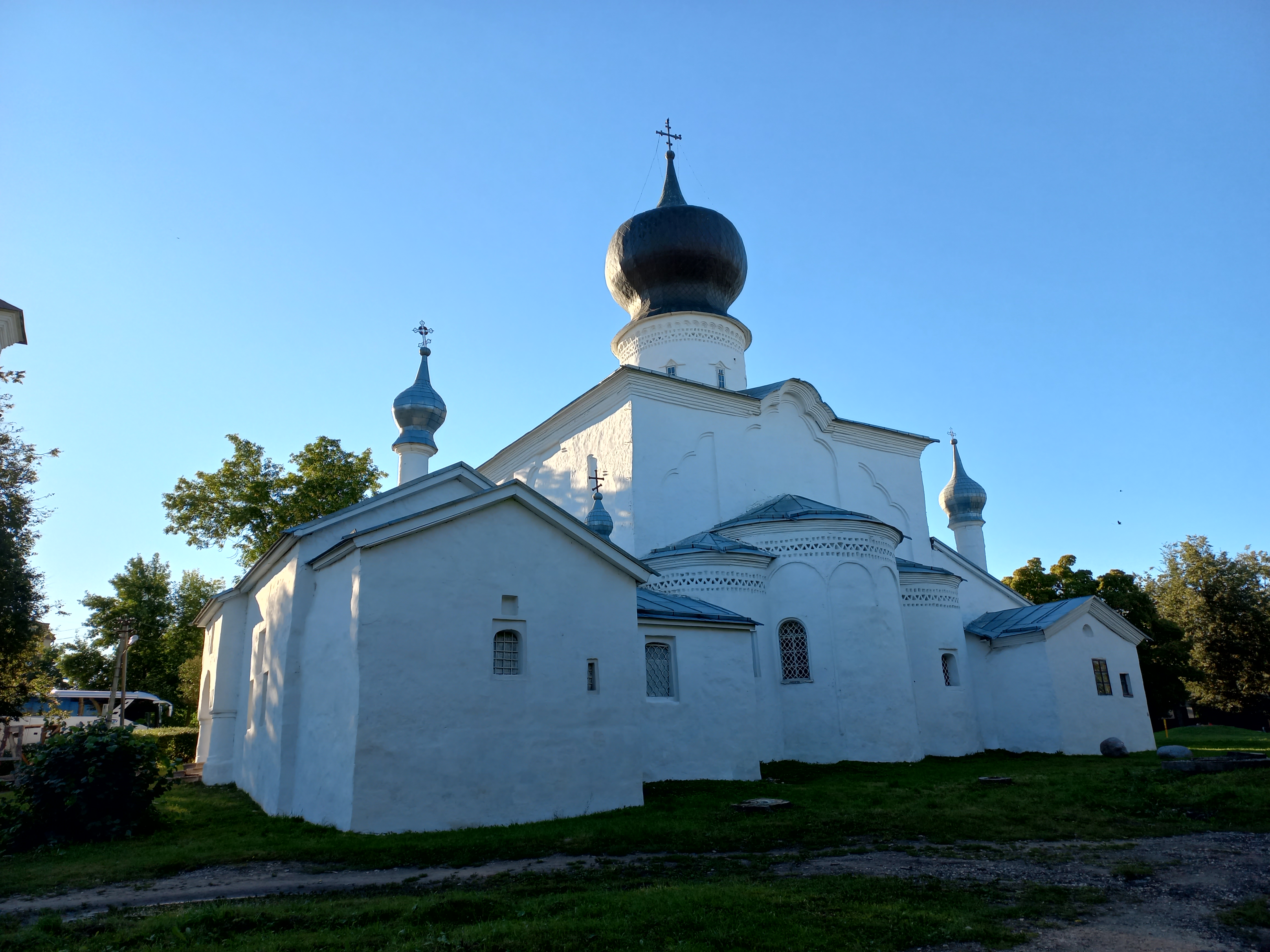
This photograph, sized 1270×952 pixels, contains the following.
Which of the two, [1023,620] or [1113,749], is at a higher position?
[1023,620]

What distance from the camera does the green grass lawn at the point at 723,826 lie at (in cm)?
822

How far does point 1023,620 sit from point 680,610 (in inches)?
431

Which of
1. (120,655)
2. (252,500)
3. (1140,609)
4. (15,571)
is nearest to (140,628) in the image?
(120,655)

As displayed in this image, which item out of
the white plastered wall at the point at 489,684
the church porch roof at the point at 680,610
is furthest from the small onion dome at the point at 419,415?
the white plastered wall at the point at 489,684

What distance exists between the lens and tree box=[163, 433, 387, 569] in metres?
25.6

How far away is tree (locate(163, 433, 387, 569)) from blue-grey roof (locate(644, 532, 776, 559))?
42.2 feet

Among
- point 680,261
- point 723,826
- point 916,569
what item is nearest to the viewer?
point 723,826

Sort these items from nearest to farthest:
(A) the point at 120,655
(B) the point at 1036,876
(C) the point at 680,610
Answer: (B) the point at 1036,876 < (C) the point at 680,610 < (A) the point at 120,655

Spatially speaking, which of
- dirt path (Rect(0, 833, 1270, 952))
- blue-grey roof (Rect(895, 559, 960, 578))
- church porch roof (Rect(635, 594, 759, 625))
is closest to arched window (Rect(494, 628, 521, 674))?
church porch roof (Rect(635, 594, 759, 625))

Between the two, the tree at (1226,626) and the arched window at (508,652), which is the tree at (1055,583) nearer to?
the tree at (1226,626)

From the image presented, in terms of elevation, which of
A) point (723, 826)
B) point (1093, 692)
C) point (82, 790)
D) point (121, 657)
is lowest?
point (723, 826)

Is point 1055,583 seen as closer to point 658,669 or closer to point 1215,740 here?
point 1215,740

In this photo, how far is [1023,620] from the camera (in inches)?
806

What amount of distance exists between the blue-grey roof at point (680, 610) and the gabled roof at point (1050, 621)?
8.28 metres
